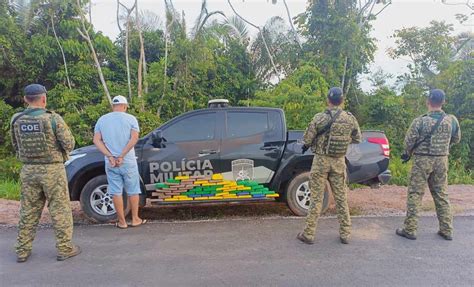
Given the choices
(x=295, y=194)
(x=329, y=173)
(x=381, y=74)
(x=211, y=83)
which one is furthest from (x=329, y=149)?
(x=381, y=74)

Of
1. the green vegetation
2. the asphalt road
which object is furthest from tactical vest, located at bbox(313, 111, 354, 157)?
the green vegetation

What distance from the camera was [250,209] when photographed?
256 inches

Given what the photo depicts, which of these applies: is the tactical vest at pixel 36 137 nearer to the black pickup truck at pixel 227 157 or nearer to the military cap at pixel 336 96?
the black pickup truck at pixel 227 157

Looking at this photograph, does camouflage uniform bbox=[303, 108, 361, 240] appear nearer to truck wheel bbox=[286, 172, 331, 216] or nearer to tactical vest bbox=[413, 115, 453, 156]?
tactical vest bbox=[413, 115, 453, 156]

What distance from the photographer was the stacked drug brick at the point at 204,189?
5.62 m

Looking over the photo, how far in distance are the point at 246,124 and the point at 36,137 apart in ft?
9.72

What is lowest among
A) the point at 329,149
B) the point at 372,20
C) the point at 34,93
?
the point at 329,149

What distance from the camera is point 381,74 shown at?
1444 centimetres

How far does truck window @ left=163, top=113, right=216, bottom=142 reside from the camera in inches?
228

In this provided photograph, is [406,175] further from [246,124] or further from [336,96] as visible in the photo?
[336,96]

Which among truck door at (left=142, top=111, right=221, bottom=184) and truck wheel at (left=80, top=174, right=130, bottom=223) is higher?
truck door at (left=142, top=111, right=221, bottom=184)

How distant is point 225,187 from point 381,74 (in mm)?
10836

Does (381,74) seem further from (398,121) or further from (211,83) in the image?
(211,83)

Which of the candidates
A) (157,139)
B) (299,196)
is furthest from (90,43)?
(299,196)
